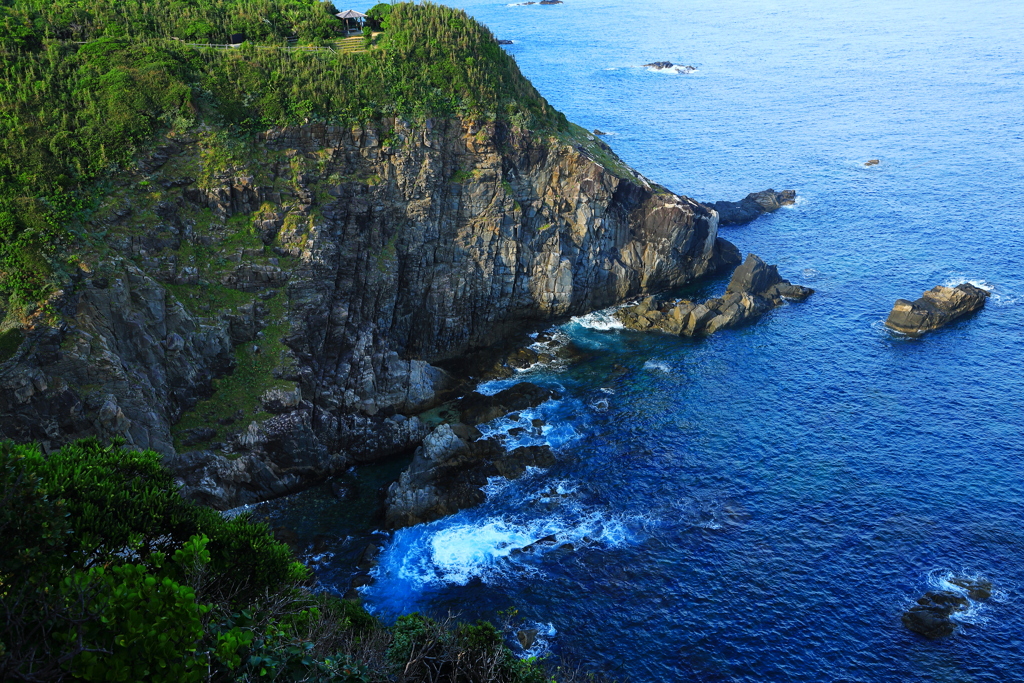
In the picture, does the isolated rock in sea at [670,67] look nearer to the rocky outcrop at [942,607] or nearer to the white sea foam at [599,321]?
the white sea foam at [599,321]

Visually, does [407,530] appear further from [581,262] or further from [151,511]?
[581,262]

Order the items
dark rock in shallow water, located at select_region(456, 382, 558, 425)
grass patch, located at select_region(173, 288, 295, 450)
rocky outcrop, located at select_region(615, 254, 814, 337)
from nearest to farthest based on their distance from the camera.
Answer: grass patch, located at select_region(173, 288, 295, 450) < dark rock in shallow water, located at select_region(456, 382, 558, 425) < rocky outcrop, located at select_region(615, 254, 814, 337)

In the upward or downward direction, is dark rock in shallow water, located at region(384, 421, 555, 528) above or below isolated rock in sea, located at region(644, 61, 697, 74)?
below

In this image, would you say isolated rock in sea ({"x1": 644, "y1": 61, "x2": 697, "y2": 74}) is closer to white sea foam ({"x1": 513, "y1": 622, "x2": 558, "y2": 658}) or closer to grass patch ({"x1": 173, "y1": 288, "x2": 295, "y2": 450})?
grass patch ({"x1": 173, "y1": 288, "x2": 295, "y2": 450})

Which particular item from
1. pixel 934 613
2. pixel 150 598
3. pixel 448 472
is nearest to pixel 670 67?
pixel 448 472

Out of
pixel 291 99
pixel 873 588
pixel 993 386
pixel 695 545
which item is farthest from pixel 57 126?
pixel 993 386

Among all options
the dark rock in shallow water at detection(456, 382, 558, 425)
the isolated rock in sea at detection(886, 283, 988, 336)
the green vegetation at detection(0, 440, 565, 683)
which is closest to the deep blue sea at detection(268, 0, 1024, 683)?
the isolated rock in sea at detection(886, 283, 988, 336)

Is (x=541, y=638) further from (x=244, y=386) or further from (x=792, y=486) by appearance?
(x=244, y=386)

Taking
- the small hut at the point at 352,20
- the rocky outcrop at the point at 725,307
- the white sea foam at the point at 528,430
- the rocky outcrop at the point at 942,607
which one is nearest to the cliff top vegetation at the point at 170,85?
the small hut at the point at 352,20
